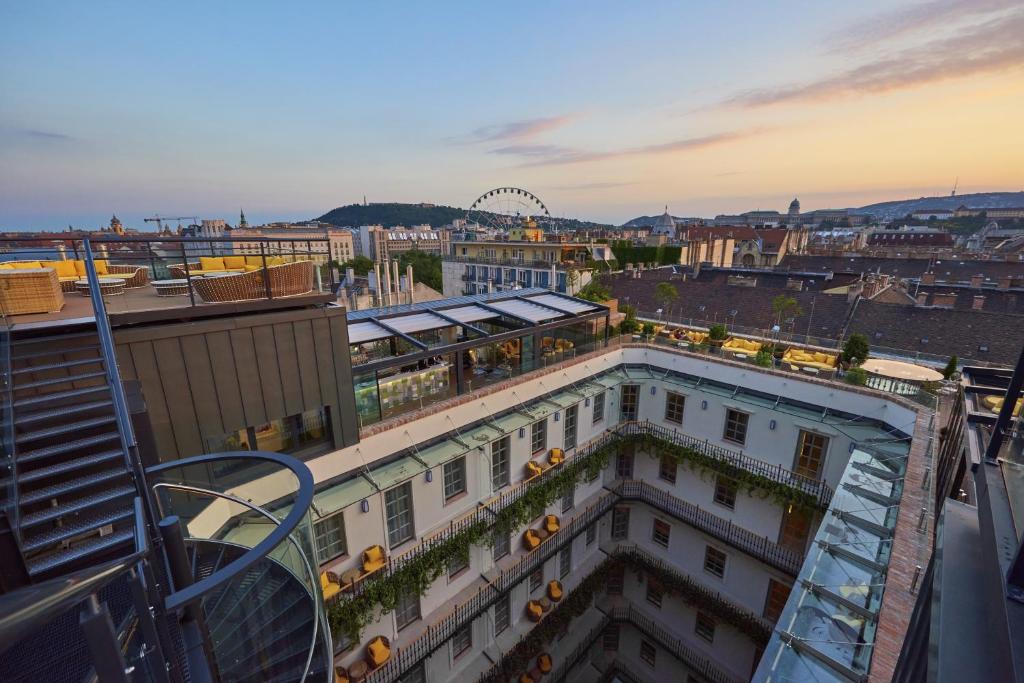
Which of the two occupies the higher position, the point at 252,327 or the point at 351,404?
A: the point at 252,327

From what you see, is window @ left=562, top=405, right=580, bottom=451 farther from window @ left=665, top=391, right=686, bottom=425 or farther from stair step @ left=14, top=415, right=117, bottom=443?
stair step @ left=14, top=415, right=117, bottom=443

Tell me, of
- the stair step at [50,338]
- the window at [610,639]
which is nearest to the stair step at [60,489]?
the stair step at [50,338]

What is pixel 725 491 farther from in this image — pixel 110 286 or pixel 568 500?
pixel 110 286

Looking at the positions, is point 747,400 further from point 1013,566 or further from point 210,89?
point 210,89

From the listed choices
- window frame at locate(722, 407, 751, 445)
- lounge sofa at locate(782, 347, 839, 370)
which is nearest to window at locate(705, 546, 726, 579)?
window frame at locate(722, 407, 751, 445)

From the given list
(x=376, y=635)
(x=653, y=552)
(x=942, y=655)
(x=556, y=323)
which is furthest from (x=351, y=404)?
(x=653, y=552)

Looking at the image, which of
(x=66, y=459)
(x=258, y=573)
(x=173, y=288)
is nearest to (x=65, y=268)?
(x=173, y=288)
